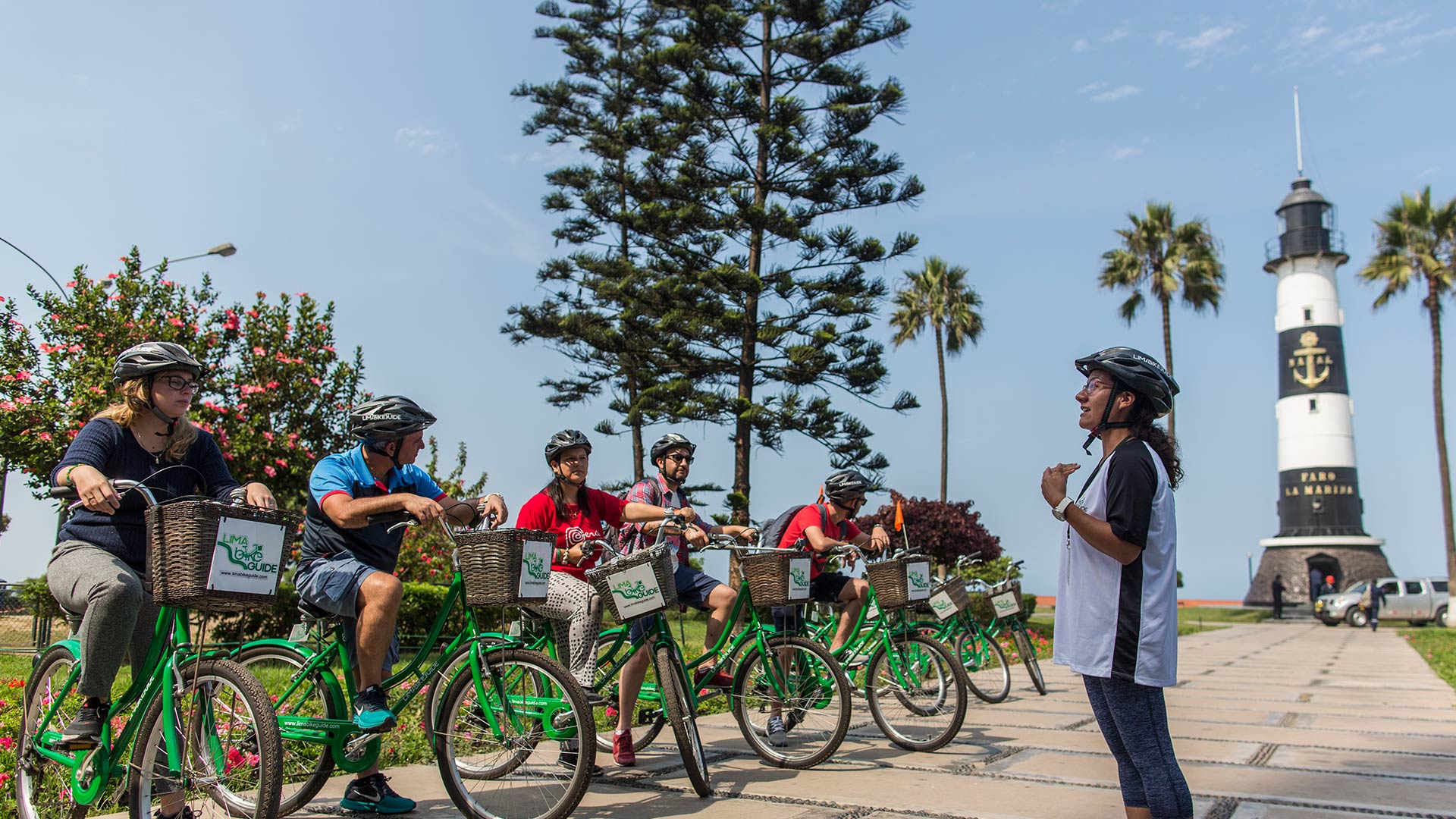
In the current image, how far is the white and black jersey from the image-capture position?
297 cm

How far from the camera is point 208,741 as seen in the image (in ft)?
11.2

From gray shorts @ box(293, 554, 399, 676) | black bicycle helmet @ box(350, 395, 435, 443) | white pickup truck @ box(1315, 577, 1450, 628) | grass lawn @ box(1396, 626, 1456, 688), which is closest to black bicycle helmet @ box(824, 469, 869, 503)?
black bicycle helmet @ box(350, 395, 435, 443)

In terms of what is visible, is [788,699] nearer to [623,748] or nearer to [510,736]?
[623,748]

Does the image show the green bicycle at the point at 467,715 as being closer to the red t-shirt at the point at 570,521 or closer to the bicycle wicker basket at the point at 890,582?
the red t-shirt at the point at 570,521

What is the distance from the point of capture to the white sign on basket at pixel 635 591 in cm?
446

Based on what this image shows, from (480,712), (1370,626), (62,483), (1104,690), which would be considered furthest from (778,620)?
(1370,626)

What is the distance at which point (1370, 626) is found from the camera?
96.5 feet

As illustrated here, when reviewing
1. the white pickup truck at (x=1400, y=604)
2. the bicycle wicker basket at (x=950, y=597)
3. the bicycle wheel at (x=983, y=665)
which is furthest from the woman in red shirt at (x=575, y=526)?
the white pickup truck at (x=1400, y=604)

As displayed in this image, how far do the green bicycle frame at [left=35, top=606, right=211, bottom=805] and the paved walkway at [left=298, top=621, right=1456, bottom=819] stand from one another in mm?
876

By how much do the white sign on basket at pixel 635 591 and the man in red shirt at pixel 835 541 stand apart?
5.19ft

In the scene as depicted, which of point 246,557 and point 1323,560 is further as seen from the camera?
point 1323,560

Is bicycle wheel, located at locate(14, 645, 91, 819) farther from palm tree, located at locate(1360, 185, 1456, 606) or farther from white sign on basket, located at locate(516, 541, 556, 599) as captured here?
palm tree, located at locate(1360, 185, 1456, 606)

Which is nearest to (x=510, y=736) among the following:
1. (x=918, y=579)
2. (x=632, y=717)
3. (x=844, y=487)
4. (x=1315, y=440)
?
(x=632, y=717)

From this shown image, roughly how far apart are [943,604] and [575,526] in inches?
150
